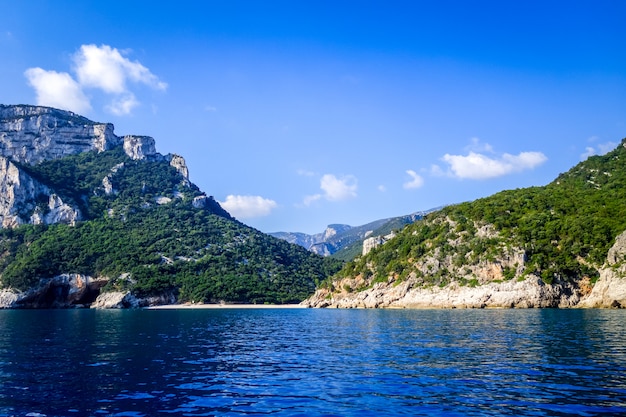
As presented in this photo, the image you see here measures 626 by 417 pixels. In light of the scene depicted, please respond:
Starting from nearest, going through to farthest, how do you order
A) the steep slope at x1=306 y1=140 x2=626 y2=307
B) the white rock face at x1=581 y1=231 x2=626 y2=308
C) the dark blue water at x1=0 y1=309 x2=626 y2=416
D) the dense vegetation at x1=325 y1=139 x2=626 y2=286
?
the dark blue water at x1=0 y1=309 x2=626 y2=416 < the white rock face at x1=581 y1=231 x2=626 y2=308 < the steep slope at x1=306 y1=140 x2=626 y2=307 < the dense vegetation at x1=325 y1=139 x2=626 y2=286

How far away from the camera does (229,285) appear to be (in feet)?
596

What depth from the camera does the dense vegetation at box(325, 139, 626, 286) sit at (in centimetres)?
10706


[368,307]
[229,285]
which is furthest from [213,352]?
[229,285]

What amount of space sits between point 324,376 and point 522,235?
105736 millimetres

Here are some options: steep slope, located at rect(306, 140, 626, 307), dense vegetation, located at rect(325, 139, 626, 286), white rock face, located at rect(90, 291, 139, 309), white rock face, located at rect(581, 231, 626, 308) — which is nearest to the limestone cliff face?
white rock face, located at rect(581, 231, 626, 308)

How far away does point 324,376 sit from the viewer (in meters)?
25.9

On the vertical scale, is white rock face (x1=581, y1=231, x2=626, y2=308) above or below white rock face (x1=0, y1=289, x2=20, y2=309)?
above

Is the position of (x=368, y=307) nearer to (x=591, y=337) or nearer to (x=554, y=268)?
(x=554, y=268)

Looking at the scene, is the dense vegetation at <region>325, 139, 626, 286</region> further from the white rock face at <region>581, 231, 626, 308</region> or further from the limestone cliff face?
the white rock face at <region>581, 231, 626, 308</region>

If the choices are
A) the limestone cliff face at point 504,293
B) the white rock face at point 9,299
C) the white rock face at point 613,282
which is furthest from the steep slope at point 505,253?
the white rock face at point 9,299

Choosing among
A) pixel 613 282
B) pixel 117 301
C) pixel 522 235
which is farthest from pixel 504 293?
pixel 117 301

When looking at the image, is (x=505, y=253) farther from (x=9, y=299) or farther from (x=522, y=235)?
(x=9, y=299)

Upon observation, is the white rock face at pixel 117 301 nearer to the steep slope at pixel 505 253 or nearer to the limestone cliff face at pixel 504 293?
the steep slope at pixel 505 253

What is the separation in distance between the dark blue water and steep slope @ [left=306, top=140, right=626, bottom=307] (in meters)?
66.3
